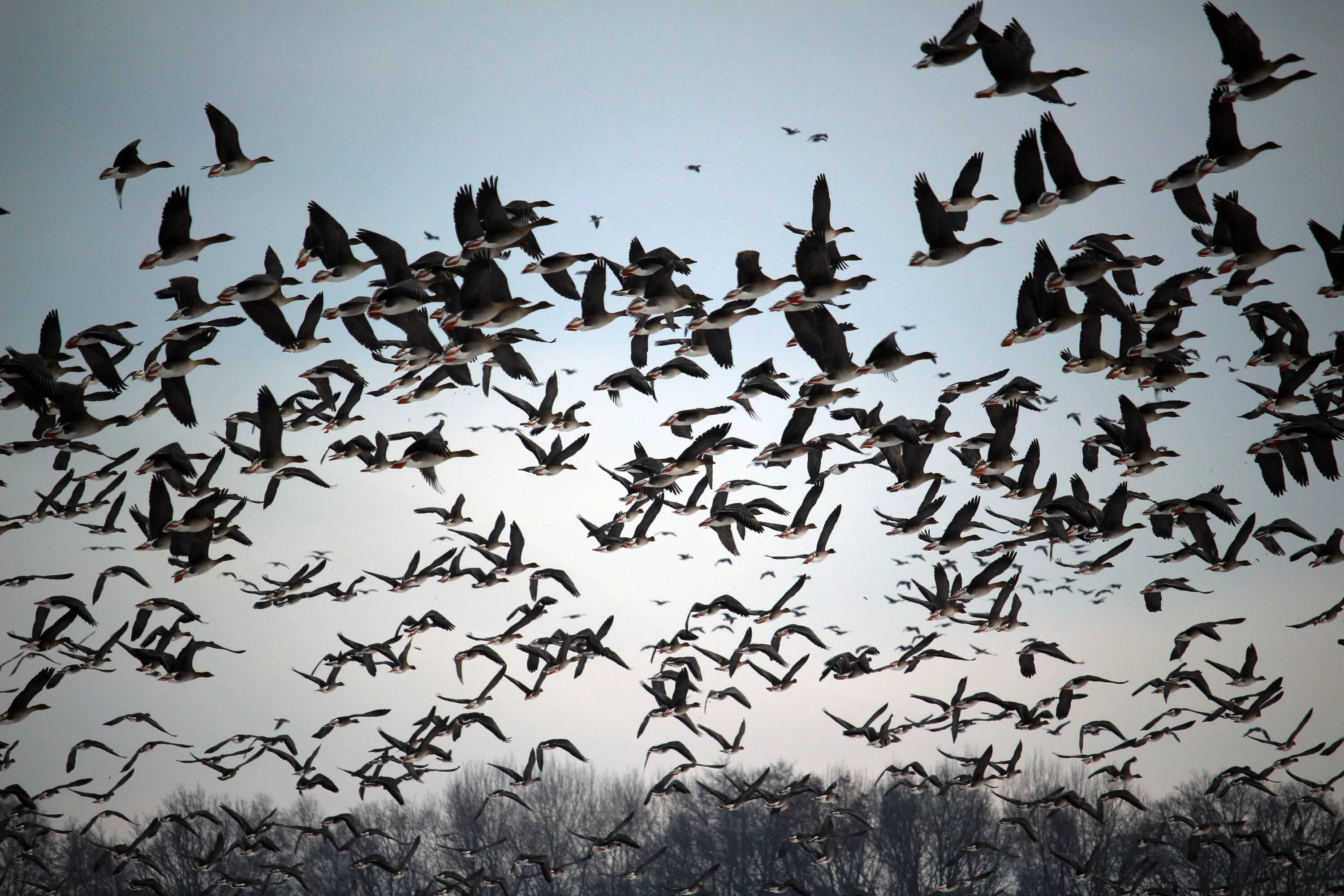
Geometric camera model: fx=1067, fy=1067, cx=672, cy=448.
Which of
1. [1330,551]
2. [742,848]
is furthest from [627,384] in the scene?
[742,848]

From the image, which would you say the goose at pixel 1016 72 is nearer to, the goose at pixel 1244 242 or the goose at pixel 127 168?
the goose at pixel 1244 242

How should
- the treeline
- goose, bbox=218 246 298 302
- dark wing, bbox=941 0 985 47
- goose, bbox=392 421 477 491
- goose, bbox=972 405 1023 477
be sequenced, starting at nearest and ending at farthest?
dark wing, bbox=941 0 985 47 < goose, bbox=218 246 298 302 < goose, bbox=392 421 477 491 < goose, bbox=972 405 1023 477 < the treeline

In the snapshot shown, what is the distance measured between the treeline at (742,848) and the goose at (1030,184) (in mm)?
32976

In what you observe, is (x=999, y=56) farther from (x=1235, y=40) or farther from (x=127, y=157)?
(x=127, y=157)

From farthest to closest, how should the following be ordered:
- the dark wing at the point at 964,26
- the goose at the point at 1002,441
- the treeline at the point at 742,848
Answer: the treeline at the point at 742,848, the goose at the point at 1002,441, the dark wing at the point at 964,26

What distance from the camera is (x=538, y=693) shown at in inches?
910

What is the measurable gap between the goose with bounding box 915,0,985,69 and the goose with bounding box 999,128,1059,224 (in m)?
2.27

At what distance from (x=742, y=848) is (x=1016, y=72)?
47647 mm

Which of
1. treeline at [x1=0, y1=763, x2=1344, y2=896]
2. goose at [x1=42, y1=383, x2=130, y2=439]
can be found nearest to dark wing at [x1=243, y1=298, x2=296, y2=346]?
goose at [x1=42, y1=383, x2=130, y2=439]

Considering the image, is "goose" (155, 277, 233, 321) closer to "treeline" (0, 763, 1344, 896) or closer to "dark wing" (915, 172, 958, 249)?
"dark wing" (915, 172, 958, 249)

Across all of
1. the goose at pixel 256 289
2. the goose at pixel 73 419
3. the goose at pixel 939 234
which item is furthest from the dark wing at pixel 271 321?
the goose at pixel 939 234

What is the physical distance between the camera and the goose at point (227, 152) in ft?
46.3

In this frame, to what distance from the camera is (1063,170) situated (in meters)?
14.0

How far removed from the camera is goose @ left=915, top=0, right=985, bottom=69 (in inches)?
468
